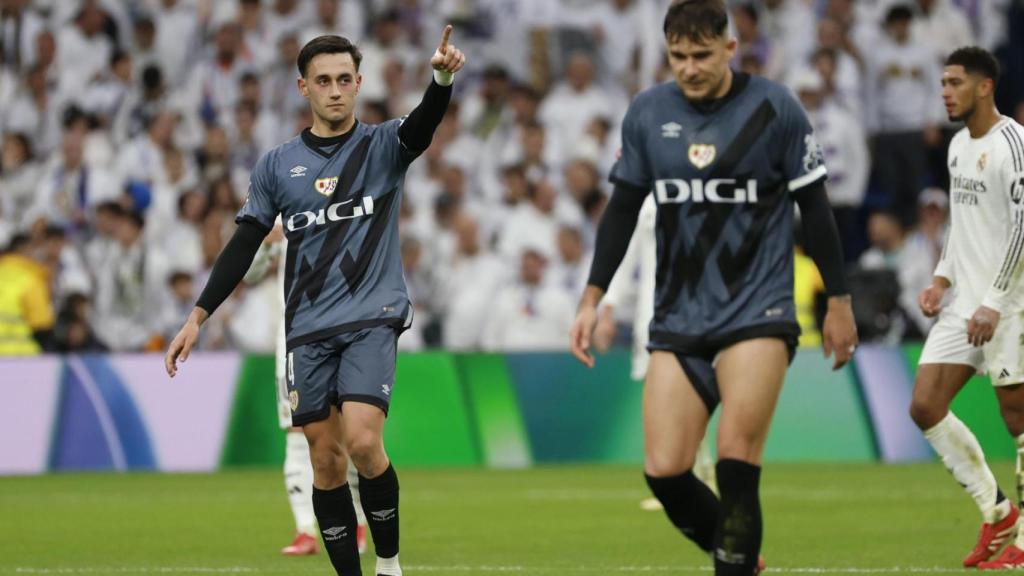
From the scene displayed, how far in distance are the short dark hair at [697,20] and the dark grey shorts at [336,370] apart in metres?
2.09

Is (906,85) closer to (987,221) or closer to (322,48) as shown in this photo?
(987,221)

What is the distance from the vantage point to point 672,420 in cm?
719

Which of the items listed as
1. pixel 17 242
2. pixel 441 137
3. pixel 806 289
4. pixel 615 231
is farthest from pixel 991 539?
pixel 17 242

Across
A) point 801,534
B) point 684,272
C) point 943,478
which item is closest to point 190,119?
point 943,478

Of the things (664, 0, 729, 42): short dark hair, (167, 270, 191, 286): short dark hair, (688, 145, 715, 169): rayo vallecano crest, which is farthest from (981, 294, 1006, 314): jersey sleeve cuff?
(167, 270, 191, 286): short dark hair

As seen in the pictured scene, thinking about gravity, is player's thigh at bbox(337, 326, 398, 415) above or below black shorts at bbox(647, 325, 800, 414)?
below

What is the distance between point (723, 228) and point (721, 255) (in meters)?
0.11

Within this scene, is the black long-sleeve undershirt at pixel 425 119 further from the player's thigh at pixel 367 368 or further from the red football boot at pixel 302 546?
the red football boot at pixel 302 546

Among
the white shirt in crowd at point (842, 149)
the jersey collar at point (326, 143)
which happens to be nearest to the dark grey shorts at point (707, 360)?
the jersey collar at point (326, 143)

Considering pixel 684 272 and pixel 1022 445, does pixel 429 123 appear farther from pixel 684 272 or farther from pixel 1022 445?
pixel 1022 445

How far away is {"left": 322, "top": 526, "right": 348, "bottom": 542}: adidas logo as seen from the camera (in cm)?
833

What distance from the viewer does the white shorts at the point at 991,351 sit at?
32.4 ft

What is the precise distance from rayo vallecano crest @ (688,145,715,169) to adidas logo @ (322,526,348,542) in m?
2.48

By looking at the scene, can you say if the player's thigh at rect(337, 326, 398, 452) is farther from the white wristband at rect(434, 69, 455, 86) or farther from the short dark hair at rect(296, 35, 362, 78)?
the short dark hair at rect(296, 35, 362, 78)
